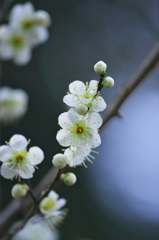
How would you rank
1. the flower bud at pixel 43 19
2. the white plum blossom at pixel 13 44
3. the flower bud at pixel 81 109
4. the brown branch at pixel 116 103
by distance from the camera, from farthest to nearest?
1. the white plum blossom at pixel 13 44
2. the flower bud at pixel 43 19
3. the brown branch at pixel 116 103
4. the flower bud at pixel 81 109

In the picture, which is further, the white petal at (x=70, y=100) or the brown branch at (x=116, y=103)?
the brown branch at (x=116, y=103)

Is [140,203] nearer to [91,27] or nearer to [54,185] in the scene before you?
[91,27]

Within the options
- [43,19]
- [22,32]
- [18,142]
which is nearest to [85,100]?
[18,142]

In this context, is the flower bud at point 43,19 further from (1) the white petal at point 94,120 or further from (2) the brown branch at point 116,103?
(1) the white petal at point 94,120

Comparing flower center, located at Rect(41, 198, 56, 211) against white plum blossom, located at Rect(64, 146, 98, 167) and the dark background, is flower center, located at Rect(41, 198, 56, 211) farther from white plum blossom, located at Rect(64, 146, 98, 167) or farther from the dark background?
the dark background

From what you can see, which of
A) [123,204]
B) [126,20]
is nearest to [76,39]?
[126,20]

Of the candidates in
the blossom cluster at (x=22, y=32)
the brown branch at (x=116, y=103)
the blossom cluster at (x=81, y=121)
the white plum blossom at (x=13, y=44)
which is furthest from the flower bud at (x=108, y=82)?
the white plum blossom at (x=13, y=44)

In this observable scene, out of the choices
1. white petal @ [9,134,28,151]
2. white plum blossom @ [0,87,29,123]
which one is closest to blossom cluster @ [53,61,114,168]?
white petal @ [9,134,28,151]
